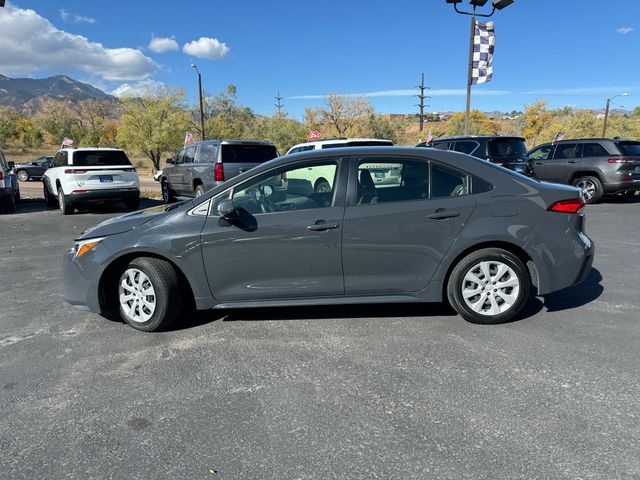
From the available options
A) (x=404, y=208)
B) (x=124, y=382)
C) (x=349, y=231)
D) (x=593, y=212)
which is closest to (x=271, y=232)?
(x=349, y=231)

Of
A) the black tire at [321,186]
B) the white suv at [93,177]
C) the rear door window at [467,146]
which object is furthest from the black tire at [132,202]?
the black tire at [321,186]

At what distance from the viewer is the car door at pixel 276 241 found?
3.97 m

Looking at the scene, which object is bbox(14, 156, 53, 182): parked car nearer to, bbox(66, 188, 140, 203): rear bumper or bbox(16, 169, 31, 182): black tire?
bbox(16, 169, 31, 182): black tire

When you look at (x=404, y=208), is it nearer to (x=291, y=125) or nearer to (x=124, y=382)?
(x=124, y=382)

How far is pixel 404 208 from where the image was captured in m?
4.04

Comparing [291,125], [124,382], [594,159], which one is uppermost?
[291,125]

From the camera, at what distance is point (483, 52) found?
15.8 metres

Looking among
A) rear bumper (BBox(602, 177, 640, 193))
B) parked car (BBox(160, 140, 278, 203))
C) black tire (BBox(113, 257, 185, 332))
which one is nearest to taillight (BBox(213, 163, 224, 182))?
parked car (BBox(160, 140, 278, 203))

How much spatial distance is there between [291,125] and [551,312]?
5306 centimetres

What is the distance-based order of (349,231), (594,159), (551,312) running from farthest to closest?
(594,159), (551,312), (349,231)

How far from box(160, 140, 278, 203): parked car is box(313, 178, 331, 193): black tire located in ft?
23.3

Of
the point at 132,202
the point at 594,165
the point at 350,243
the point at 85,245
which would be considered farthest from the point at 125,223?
the point at 594,165

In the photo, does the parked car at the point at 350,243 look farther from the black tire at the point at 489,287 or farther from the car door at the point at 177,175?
the car door at the point at 177,175

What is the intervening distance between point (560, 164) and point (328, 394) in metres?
12.7
